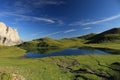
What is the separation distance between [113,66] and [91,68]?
7.73 meters

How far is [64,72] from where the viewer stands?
59.7 m

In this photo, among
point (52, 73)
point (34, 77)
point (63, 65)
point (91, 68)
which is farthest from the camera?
point (63, 65)

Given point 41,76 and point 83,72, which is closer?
point 41,76

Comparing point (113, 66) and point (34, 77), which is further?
point (113, 66)

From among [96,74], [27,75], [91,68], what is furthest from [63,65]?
[27,75]

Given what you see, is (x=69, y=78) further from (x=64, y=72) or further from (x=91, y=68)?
(x=91, y=68)

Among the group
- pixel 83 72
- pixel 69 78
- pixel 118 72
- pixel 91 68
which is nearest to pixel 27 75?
pixel 69 78

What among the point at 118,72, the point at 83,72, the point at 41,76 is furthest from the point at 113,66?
the point at 41,76

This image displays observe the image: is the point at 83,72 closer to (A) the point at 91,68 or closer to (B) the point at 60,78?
(A) the point at 91,68

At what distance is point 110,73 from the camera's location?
192ft

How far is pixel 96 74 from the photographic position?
58.2m

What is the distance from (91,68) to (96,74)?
20.9 feet

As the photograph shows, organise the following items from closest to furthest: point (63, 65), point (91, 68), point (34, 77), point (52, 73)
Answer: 1. point (34, 77)
2. point (52, 73)
3. point (91, 68)
4. point (63, 65)

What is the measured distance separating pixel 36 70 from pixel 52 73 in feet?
18.0
